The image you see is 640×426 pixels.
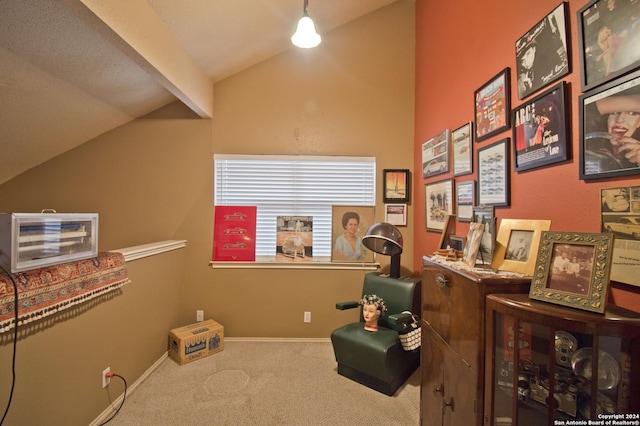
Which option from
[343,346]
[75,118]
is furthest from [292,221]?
[75,118]

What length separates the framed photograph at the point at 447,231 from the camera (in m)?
2.11

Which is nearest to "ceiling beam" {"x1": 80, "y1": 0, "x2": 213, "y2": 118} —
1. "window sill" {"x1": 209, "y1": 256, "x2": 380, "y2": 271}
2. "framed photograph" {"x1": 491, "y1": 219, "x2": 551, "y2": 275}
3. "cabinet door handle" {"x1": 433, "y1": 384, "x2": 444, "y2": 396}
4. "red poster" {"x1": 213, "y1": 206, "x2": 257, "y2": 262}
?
"red poster" {"x1": 213, "y1": 206, "x2": 257, "y2": 262}

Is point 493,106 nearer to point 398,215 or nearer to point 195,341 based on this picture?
point 398,215

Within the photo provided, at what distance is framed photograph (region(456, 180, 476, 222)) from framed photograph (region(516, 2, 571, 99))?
668 millimetres

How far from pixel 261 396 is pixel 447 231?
6.53 feet

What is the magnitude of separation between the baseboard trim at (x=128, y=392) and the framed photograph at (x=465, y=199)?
2939 mm

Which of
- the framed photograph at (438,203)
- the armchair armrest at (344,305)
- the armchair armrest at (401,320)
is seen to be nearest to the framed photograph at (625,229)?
the framed photograph at (438,203)

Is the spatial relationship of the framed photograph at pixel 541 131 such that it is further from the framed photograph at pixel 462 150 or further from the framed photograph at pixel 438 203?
the framed photograph at pixel 438 203

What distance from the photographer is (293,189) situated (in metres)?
3.25

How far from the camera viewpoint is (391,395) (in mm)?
2211

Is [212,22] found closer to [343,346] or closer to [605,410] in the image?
[343,346]

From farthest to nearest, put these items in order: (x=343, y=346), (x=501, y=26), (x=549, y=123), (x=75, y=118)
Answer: (x=75, y=118)
(x=343, y=346)
(x=501, y=26)
(x=549, y=123)

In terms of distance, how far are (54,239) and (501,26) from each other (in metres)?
2.90

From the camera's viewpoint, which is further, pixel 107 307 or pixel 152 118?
pixel 152 118
